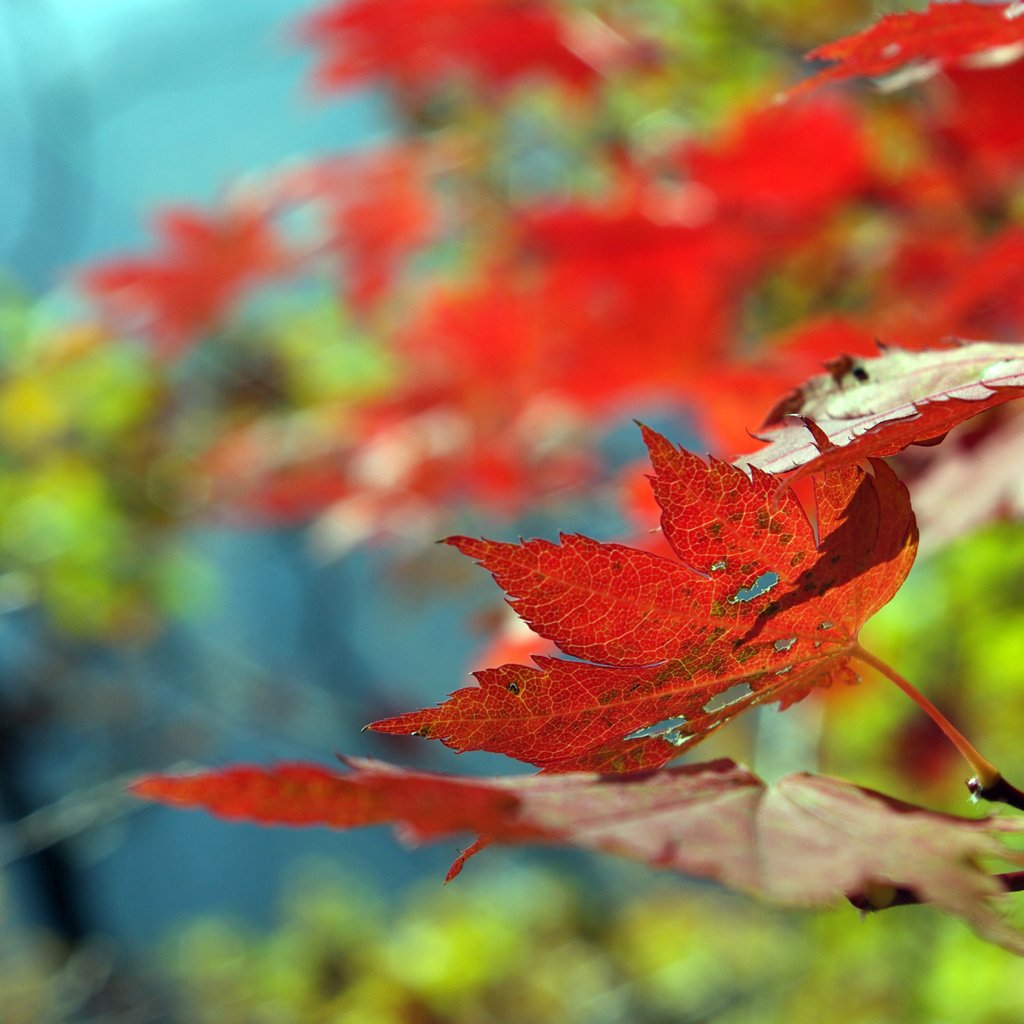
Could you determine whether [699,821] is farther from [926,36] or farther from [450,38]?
[450,38]

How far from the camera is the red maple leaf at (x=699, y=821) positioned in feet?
0.54

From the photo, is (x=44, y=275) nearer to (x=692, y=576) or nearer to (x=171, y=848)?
(x=171, y=848)

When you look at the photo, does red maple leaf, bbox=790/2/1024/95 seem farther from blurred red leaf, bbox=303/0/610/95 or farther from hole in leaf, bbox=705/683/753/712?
blurred red leaf, bbox=303/0/610/95

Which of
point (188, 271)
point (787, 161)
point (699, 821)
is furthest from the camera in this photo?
point (188, 271)

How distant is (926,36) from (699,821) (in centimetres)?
19

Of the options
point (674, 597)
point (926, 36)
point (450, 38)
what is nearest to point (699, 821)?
point (674, 597)

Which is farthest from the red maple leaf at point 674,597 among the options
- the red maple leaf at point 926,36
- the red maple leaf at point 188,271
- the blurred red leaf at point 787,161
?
the red maple leaf at point 188,271

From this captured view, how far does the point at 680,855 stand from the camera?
17cm

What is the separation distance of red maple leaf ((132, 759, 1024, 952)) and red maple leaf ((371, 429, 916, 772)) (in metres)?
0.02

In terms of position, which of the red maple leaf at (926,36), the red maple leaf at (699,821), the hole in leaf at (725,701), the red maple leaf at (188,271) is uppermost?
the red maple leaf at (926,36)

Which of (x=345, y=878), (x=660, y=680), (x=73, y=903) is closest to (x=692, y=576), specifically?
(x=660, y=680)

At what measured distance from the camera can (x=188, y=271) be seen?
1.23m

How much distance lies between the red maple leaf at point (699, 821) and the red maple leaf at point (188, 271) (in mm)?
1075

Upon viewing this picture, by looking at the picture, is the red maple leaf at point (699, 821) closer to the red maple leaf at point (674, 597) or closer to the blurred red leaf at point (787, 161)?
the red maple leaf at point (674, 597)
